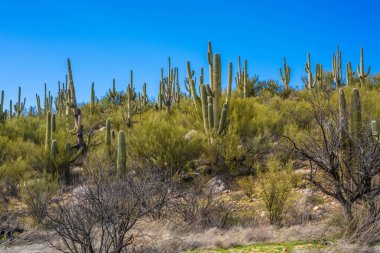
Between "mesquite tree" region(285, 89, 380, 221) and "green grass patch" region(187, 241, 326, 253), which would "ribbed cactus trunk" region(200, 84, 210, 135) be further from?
"green grass patch" region(187, 241, 326, 253)

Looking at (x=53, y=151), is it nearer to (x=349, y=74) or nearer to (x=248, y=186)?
(x=248, y=186)

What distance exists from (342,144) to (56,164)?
442 inches

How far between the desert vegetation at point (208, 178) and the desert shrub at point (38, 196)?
58 millimetres

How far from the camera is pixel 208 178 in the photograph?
46.3 ft

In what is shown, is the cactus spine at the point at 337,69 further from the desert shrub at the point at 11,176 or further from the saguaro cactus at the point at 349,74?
the desert shrub at the point at 11,176

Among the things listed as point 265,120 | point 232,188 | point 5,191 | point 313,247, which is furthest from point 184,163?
point 313,247

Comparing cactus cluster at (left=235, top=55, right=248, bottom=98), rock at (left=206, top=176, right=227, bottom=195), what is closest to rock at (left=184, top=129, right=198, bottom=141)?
rock at (left=206, top=176, right=227, bottom=195)

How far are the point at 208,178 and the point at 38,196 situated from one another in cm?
493

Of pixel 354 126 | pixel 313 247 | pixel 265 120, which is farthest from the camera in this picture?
pixel 265 120

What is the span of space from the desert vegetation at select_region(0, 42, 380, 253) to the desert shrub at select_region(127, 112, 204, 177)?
0.15 ft

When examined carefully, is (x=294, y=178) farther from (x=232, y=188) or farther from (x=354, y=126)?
(x=354, y=126)

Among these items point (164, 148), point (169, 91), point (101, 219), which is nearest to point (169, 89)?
point (169, 91)

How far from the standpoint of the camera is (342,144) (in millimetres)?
9461

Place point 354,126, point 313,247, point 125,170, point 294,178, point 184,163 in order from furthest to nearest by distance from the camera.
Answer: point 184,163
point 125,170
point 294,178
point 354,126
point 313,247
